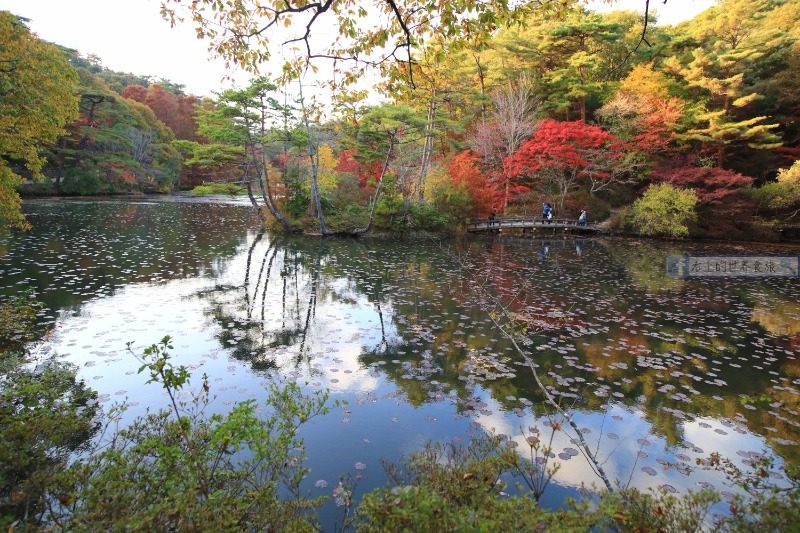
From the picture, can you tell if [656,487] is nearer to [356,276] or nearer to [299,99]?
[356,276]

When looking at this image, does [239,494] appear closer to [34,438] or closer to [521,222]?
[34,438]

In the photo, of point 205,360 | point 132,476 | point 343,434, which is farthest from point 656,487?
point 205,360

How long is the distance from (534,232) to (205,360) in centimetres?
2445

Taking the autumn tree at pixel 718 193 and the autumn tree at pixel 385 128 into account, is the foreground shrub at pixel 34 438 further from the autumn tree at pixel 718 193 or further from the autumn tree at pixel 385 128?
the autumn tree at pixel 718 193

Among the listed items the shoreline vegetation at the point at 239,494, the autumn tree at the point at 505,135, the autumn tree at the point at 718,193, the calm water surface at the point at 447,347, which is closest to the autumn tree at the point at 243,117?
the calm water surface at the point at 447,347

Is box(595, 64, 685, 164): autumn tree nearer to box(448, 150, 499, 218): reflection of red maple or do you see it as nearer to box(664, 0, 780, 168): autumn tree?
box(664, 0, 780, 168): autumn tree

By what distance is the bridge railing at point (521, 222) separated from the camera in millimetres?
26375

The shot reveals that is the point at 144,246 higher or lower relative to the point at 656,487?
higher

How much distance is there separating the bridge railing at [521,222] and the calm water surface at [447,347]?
1028 cm

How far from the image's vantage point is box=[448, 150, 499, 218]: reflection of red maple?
85.1 ft

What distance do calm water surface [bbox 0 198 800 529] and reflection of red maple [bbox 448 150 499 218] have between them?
10.9 metres

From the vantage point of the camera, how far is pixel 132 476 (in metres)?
3.17

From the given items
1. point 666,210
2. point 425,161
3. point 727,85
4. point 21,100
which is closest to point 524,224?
point 425,161

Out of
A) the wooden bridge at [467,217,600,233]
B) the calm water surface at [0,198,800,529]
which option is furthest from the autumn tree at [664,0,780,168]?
the calm water surface at [0,198,800,529]
